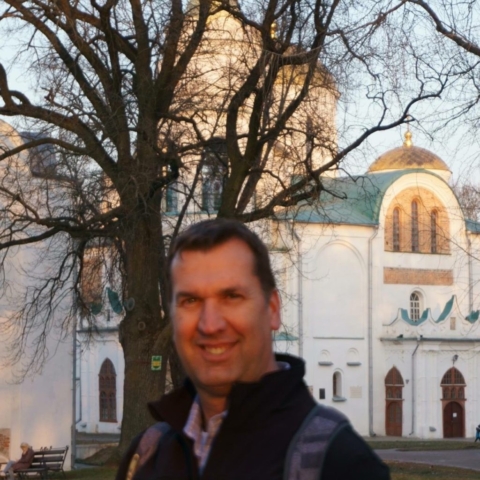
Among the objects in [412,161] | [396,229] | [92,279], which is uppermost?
[412,161]

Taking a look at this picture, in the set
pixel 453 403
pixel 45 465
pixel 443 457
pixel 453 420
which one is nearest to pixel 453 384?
pixel 453 403

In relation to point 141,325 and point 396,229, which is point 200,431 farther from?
point 396,229

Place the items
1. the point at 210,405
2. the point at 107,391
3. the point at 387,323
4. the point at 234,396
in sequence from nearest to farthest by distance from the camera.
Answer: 1. the point at 234,396
2. the point at 210,405
3. the point at 387,323
4. the point at 107,391

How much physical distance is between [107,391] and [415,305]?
59.2 ft

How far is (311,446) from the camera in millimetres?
2578

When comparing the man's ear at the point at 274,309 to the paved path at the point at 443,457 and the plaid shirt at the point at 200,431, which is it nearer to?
the plaid shirt at the point at 200,431

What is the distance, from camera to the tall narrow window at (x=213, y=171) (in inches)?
778

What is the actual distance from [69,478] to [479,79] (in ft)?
56.8

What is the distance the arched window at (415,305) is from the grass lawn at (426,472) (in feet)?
109

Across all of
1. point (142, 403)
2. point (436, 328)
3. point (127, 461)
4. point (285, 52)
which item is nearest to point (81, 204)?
point (142, 403)

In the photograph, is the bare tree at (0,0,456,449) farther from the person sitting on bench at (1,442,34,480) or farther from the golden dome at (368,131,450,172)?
the golden dome at (368,131,450,172)

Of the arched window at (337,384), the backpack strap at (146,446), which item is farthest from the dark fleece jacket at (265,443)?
the arched window at (337,384)

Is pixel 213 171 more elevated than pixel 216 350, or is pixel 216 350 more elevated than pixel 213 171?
pixel 213 171

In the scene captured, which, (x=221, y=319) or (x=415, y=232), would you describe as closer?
(x=221, y=319)
